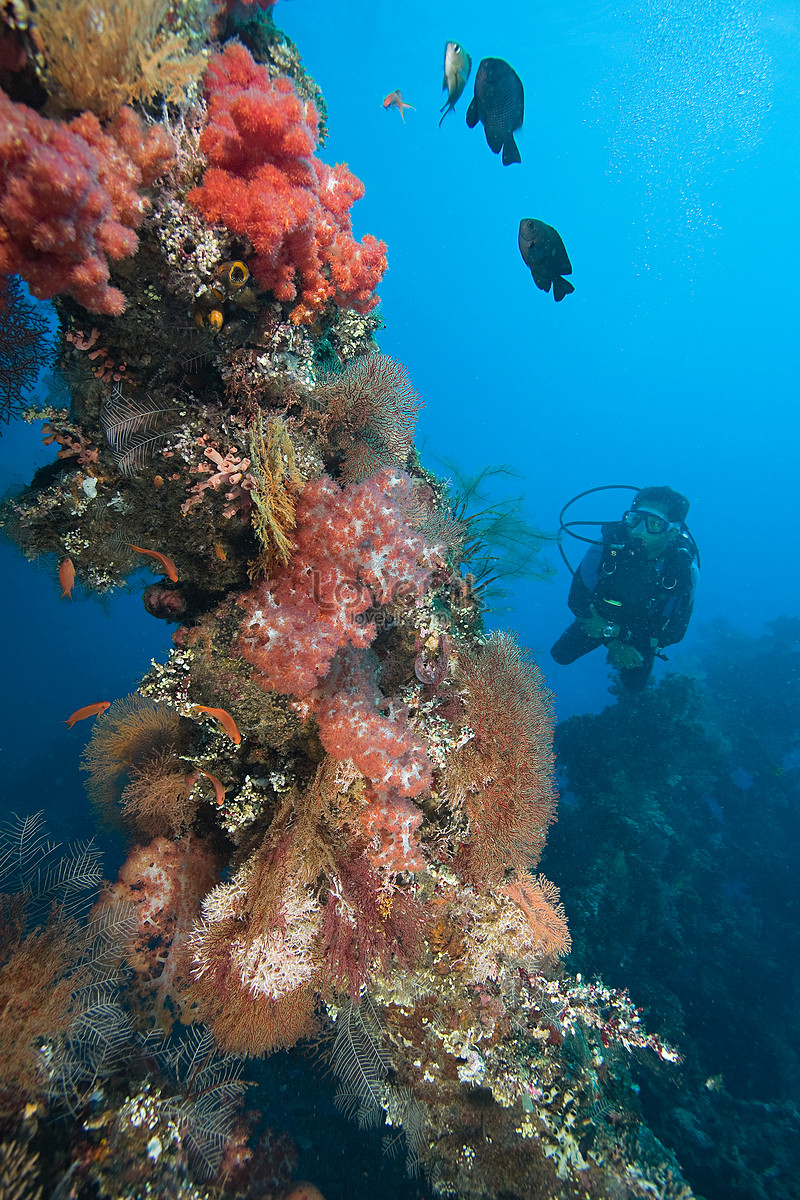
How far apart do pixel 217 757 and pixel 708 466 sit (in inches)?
4501

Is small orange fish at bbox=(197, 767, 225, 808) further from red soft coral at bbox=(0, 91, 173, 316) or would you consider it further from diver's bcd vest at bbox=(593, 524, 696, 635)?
diver's bcd vest at bbox=(593, 524, 696, 635)

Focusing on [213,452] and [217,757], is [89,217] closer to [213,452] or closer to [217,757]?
[213,452]

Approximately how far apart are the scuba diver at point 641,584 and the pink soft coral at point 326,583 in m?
9.39

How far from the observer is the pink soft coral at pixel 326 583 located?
2.78m

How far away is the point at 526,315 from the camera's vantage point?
94.1 m

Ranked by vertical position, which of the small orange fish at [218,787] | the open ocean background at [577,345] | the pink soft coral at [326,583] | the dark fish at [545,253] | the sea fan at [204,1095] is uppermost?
the open ocean background at [577,345]

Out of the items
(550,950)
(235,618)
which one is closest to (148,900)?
(235,618)

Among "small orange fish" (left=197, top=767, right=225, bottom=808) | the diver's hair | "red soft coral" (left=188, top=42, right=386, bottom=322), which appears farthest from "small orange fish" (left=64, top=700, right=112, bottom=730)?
the diver's hair

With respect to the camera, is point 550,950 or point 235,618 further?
point 550,950

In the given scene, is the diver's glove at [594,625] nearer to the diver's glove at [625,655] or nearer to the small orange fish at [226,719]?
the diver's glove at [625,655]

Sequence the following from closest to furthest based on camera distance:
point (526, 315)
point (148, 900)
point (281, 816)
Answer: point (281, 816)
point (148, 900)
point (526, 315)

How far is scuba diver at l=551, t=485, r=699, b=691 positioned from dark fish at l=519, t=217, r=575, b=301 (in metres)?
7.97

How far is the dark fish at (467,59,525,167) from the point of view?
12.6 feet

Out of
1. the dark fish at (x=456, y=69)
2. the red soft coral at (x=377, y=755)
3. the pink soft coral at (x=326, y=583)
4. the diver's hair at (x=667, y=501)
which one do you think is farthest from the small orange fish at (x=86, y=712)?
the diver's hair at (x=667, y=501)
